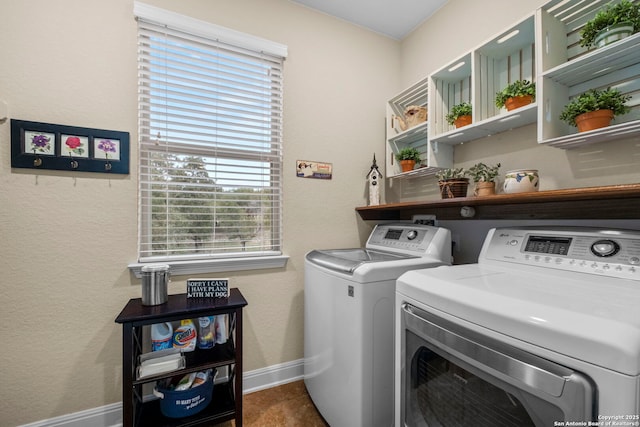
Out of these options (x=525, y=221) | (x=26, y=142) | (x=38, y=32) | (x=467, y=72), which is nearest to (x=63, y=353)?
(x=26, y=142)

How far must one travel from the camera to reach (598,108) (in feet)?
3.57

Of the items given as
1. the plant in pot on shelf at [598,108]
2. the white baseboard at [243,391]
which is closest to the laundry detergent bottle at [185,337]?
the white baseboard at [243,391]

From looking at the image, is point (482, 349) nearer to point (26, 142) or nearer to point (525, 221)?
point (525, 221)

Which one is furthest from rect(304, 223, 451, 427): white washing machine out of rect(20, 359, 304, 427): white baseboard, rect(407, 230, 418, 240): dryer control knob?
rect(20, 359, 304, 427): white baseboard

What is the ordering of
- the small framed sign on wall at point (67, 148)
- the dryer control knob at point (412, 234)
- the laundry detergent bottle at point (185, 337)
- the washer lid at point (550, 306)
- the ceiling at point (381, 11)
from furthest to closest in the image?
the ceiling at point (381, 11) < the dryer control knob at point (412, 234) < the laundry detergent bottle at point (185, 337) < the small framed sign on wall at point (67, 148) < the washer lid at point (550, 306)

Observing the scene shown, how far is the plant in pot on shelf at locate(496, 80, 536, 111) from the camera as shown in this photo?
1.33 metres

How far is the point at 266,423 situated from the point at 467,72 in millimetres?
2402

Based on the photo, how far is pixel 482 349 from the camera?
0.73 metres

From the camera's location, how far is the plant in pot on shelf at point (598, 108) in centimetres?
108

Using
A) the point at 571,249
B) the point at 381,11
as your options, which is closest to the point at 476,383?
the point at 571,249

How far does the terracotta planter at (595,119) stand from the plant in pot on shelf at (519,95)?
10.4 inches

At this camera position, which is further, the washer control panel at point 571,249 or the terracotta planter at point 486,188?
the terracotta planter at point 486,188

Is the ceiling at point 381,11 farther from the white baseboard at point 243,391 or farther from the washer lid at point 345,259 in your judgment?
the white baseboard at point 243,391

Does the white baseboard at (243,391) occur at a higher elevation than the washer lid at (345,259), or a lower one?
lower
